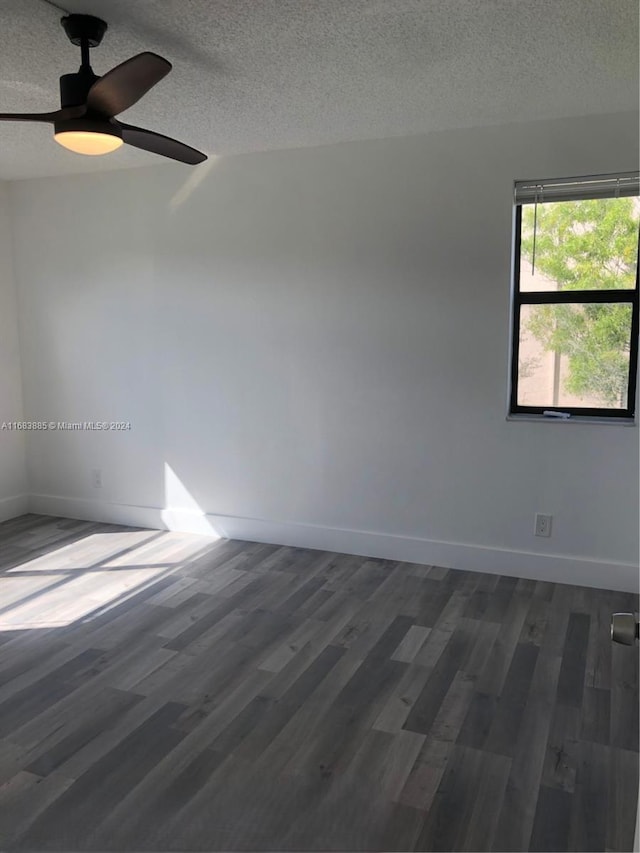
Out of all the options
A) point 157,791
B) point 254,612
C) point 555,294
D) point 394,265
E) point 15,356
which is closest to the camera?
point 157,791

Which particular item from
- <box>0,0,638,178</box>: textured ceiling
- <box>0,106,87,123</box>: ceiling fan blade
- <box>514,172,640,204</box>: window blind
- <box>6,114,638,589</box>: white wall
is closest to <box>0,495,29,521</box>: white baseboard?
<box>6,114,638,589</box>: white wall

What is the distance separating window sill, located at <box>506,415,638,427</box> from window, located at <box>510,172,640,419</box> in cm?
5

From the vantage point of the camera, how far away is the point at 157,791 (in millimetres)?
2043

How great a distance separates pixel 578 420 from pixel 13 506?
4022mm

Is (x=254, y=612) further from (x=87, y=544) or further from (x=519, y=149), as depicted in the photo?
(x=519, y=149)

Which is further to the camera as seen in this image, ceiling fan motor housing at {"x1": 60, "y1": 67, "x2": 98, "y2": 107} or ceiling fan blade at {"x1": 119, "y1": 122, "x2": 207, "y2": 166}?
ceiling fan blade at {"x1": 119, "y1": 122, "x2": 207, "y2": 166}

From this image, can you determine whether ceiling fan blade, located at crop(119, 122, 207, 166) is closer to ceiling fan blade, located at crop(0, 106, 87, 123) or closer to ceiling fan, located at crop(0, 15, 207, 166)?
ceiling fan, located at crop(0, 15, 207, 166)

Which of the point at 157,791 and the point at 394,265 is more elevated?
the point at 394,265

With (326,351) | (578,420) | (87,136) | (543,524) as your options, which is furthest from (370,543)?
(87,136)

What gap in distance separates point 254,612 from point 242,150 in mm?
2654

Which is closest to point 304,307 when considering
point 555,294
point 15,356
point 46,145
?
point 555,294

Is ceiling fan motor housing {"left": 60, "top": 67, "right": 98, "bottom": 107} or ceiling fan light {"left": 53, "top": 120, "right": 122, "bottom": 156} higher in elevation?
ceiling fan motor housing {"left": 60, "top": 67, "right": 98, "bottom": 107}

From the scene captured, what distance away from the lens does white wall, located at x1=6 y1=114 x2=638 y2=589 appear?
3.60 metres

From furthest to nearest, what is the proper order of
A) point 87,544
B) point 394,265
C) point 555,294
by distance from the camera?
point 87,544, point 394,265, point 555,294
